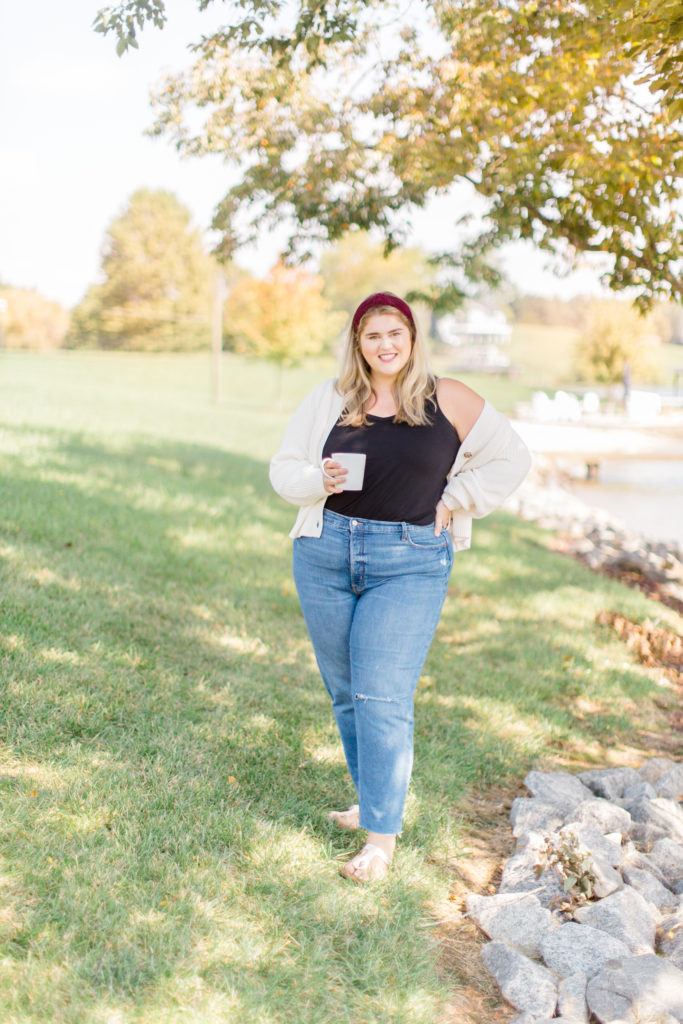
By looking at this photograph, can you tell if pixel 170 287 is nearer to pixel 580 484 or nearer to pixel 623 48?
pixel 580 484

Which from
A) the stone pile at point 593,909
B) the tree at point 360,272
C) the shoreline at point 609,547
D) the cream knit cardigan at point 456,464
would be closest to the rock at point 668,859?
the stone pile at point 593,909

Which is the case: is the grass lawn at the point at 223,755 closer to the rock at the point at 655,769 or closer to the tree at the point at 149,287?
the rock at the point at 655,769

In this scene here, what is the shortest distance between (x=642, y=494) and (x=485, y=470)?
18.1 metres

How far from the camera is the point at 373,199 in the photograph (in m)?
6.78

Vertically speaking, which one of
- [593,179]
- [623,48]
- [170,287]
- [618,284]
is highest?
[170,287]

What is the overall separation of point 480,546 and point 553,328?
100107 millimetres

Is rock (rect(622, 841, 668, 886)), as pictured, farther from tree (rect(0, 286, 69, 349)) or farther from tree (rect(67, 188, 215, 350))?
tree (rect(0, 286, 69, 349))

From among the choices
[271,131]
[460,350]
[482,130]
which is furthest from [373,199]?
[460,350]

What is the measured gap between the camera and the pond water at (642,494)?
16.0 meters

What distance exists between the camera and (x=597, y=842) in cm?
350

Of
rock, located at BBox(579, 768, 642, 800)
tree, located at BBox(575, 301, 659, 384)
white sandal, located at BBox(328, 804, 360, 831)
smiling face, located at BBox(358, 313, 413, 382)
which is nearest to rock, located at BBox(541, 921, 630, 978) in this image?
white sandal, located at BBox(328, 804, 360, 831)

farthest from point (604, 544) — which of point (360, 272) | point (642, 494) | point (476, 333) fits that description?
point (476, 333)

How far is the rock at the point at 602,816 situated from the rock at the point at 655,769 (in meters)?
0.65

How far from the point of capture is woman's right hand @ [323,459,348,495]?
3.07 m
